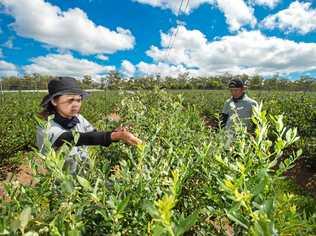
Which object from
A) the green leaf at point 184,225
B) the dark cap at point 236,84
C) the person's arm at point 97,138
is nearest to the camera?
the green leaf at point 184,225

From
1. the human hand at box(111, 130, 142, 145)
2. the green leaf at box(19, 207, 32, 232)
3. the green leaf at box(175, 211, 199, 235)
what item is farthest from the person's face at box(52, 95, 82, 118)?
the green leaf at box(175, 211, 199, 235)

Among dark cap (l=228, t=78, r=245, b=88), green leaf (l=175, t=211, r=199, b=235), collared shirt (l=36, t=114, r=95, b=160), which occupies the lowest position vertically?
collared shirt (l=36, t=114, r=95, b=160)

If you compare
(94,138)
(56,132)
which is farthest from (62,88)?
(94,138)

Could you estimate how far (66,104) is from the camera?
2822 millimetres

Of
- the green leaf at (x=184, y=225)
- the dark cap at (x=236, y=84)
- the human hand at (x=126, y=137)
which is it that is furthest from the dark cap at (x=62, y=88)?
the dark cap at (x=236, y=84)

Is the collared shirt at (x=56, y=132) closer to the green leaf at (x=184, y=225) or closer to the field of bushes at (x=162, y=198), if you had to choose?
the field of bushes at (x=162, y=198)

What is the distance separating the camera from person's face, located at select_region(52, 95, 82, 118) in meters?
2.82

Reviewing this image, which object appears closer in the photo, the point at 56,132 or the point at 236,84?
the point at 56,132

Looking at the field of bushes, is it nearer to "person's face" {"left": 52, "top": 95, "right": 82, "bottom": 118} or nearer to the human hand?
the human hand

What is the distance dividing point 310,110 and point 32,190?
36.3 feet

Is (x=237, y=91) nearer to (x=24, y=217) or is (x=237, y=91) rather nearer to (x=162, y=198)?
(x=162, y=198)

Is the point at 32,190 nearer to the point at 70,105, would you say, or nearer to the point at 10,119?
the point at 70,105

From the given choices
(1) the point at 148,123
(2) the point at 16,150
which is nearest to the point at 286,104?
(2) the point at 16,150

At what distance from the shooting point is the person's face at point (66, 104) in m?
2.82
